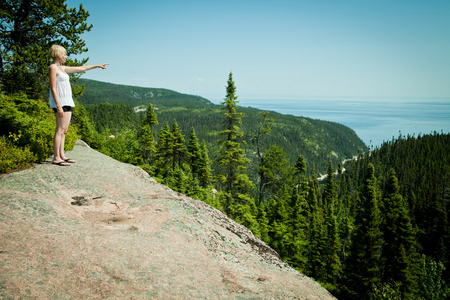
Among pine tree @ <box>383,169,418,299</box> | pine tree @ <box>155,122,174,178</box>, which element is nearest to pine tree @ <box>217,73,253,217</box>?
pine tree @ <box>155,122,174,178</box>

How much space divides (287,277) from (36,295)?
192 inches

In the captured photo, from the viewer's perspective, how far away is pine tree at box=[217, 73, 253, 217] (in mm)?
20641

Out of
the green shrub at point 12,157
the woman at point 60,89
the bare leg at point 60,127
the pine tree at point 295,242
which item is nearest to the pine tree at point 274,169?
the pine tree at point 295,242

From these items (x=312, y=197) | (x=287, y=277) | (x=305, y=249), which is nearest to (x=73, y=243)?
(x=287, y=277)

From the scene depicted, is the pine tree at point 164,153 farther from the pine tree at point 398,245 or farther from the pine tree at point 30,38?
the pine tree at point 398,245

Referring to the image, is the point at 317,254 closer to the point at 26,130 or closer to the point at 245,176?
the point at 245,176

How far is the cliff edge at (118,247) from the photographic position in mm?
3623

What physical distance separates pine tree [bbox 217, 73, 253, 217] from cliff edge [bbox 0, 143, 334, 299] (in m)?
12.8

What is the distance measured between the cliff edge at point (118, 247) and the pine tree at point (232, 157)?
1277cm

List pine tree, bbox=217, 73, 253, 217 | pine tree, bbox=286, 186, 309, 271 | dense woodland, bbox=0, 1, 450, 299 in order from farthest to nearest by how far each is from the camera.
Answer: pine tree, bbox=286, 186, 309, 271 → pine tree, bbox=217, 73, 253, 217 → dense woodland, bbox=0, 1, 450, 299

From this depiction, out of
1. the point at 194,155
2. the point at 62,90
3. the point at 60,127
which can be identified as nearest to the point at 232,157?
the point at 60,127

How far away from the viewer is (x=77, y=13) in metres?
12.5

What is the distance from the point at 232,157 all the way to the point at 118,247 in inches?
659

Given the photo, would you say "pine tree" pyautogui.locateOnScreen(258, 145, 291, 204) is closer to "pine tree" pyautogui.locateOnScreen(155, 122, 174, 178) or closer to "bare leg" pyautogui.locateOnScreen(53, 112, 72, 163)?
"bare leg" pyautogui.locateOnScreen(53, 112, 72, 163)
